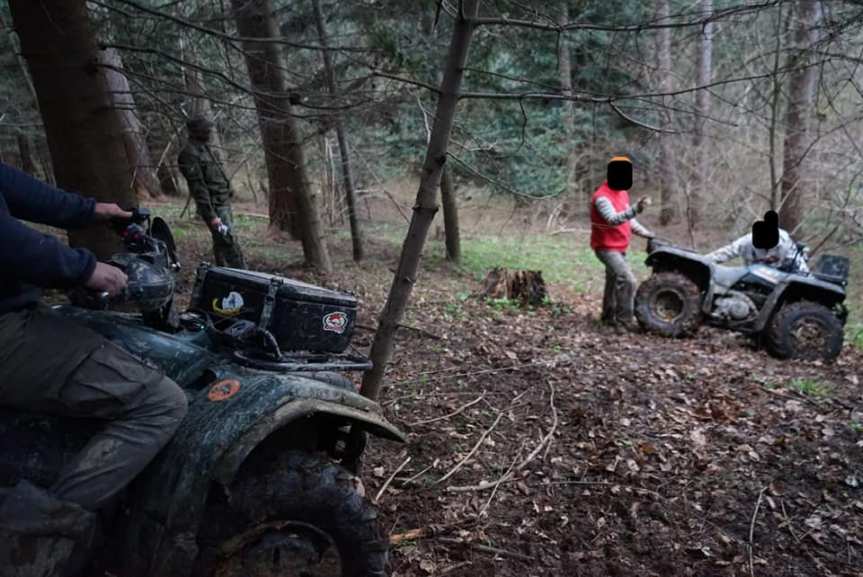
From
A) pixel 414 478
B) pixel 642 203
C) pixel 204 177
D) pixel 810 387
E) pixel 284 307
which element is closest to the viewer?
pixel 284 307

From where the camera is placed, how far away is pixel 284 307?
267 centimetres

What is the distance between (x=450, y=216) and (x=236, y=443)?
10078 millimetres

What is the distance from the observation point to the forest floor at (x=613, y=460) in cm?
329

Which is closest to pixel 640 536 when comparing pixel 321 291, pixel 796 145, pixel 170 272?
pixel 321 291

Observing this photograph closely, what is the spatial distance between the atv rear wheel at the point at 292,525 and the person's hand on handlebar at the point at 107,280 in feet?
2.72

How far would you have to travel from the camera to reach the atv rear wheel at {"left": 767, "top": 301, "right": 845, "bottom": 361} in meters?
6.92

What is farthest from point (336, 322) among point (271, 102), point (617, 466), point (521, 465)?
point (271, 102)

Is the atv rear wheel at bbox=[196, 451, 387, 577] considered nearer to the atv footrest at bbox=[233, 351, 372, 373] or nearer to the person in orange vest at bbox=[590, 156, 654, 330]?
the atv footrest at bbox=[233, 351, 372, 373]

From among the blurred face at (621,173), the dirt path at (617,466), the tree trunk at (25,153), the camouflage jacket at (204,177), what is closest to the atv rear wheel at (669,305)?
the blurred face at (621,173)

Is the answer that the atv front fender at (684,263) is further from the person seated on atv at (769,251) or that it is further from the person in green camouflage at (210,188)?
the person in green camouflage at (210,188)

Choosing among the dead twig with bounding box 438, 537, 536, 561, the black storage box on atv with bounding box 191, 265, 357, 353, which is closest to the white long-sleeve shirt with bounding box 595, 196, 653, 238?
the dead twig with bounding box 438, 537, 536, 561

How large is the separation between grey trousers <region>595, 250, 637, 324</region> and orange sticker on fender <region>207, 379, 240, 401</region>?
6.15m

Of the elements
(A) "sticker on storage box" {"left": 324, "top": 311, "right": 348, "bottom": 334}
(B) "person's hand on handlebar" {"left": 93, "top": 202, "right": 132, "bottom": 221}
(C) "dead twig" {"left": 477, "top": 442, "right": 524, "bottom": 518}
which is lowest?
(C) "dead twig" {"left": 477, "top": 442, "right": 524, "bottom": 518}

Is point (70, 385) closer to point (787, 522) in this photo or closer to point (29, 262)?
point (29, 262)
